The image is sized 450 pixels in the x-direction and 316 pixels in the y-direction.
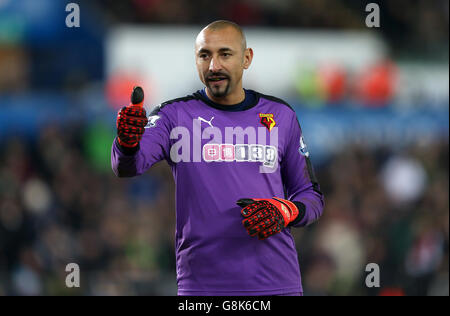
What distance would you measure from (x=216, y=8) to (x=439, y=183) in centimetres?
521

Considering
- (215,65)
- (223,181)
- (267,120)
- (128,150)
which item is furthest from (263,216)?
(215,65)

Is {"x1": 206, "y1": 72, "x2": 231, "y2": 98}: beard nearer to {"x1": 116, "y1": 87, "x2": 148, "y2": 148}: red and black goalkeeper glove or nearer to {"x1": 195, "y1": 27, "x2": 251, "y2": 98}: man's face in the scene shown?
{"x1": 195, "y1": 27, "x2": 251, "y2": 98}: man's face

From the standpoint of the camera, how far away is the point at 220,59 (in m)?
4.22

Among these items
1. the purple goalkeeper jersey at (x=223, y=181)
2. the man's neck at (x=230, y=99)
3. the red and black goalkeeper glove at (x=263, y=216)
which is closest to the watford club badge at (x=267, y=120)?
the purple goalkeeper jersey at (x=223, y=181)

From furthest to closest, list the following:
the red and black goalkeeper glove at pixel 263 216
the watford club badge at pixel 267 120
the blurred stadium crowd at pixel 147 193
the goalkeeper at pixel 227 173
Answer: the blurred stadium crowd at pixel 147 193
the watford club badge at pixel 267 120
the goalkeeper at pixel 227 173
the red and black goalkeeper glove at pixel 263 216

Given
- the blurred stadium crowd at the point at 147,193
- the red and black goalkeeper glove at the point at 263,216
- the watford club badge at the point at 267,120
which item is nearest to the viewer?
the red and black goalkeeper glove at the point at 263,216

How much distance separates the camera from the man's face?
421 centimetres

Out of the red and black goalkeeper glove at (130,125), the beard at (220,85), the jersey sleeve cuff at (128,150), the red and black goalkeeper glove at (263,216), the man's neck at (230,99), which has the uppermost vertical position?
the beard at (220,85)

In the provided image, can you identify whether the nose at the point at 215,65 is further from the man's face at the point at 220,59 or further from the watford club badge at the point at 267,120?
the watford club badge at the point at 267,120

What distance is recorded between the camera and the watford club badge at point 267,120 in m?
4.32

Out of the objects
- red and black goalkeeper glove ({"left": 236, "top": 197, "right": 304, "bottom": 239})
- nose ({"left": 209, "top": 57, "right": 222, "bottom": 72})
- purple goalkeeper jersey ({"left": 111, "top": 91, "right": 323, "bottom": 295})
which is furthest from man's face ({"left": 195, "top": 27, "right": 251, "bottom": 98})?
red and black goalkeeper glove ({"left": 236, "top": 197, "right": 304, "bottom": 239})

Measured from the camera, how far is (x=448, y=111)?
1244 cm

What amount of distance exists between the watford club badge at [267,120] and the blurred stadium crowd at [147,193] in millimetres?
5144

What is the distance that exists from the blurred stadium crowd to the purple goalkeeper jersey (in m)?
5.05
